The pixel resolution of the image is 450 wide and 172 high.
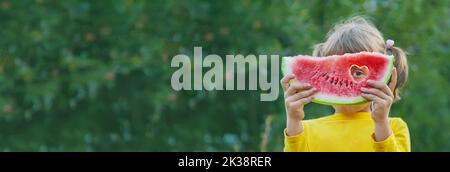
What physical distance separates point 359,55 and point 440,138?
4745 millimetres

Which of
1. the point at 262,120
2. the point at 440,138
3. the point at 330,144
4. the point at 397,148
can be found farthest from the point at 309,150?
the point at 262,120

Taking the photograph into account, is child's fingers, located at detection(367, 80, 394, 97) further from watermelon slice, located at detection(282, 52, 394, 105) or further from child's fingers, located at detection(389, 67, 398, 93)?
child's fingers, located at detection(389, 67, 398, 93)

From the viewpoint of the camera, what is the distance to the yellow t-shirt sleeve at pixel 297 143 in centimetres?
314

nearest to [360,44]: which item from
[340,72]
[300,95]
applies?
[340,72]

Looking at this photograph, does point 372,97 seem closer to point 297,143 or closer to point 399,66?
point 297,143

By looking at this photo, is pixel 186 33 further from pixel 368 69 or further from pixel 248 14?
pixel 368 69

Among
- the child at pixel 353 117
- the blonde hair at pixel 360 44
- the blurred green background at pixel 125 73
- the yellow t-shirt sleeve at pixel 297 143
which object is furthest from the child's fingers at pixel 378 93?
the blurred green background at pixel 125 73

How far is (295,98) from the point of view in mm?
3020

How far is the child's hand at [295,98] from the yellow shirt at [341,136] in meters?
0.08

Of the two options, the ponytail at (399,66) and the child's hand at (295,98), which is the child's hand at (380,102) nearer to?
the child's hand at (295,98)

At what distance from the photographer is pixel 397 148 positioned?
10.1ft

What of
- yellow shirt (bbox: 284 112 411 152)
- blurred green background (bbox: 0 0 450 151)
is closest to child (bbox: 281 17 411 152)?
yellow shirt (bbox: 284 112 411 152)

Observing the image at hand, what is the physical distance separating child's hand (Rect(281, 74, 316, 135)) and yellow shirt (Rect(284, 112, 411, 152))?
0.26 ft

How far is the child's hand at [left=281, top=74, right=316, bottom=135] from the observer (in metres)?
3.01
